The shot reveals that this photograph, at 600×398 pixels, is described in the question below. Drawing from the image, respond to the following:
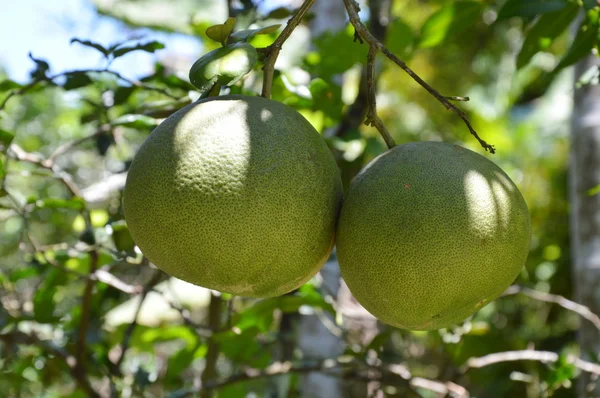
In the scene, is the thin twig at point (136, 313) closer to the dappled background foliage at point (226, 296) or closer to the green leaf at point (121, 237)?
the dappled background foliage at point (226, 296)

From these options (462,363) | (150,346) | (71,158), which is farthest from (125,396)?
(71,158)

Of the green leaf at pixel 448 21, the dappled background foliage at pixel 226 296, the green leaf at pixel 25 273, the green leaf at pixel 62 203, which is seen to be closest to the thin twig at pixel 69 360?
the dappled background foliage at pixel 226 296

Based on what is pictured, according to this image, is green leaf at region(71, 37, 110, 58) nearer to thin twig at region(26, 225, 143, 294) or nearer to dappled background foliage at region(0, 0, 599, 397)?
dappled background foliage at region(0, 0, 599, 397)

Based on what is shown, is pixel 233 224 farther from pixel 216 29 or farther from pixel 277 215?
pixel 216 29

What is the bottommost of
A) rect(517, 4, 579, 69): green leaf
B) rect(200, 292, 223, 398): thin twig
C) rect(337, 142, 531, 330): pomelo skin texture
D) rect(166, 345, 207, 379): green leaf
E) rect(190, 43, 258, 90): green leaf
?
rect(166, 345, 207, 379): green leaf

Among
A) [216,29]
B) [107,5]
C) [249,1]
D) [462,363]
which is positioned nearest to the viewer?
[216,29]

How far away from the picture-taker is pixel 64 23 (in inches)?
206

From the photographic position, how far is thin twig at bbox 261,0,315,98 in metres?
0.98

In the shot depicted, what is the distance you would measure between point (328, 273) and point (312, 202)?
45.5 inches

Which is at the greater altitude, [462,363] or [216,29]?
[216,29]

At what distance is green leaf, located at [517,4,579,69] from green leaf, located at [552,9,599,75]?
10 cm

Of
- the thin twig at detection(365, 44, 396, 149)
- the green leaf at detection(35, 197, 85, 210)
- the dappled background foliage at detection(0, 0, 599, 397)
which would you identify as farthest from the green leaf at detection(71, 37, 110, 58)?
the thin twig at detection(365, 44, 396, 149)

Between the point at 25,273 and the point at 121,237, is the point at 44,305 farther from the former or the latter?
the point at 121,237

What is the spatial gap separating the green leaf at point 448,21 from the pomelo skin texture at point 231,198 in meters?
0.98
